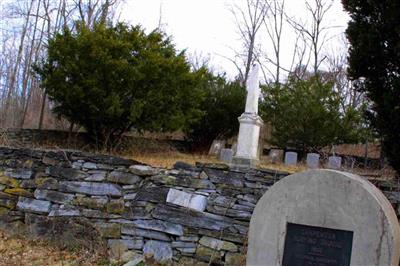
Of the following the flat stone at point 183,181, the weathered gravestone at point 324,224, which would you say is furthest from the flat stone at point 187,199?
the weathered gravestone at point 324,224

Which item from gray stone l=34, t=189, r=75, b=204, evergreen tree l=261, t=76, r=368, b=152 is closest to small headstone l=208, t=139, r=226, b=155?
evergreen tree l=261, t=76, r=368, b=152

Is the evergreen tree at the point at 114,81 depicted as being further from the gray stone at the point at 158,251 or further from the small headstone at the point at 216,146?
the gray stone at the point at 158,251

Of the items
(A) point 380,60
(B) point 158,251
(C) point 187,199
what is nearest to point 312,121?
(A) point 380,60

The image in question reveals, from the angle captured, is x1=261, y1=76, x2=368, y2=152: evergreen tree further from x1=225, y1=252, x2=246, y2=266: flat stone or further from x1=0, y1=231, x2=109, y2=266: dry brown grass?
x1=0, y1=231, x2=109, y2=266: dry brown grass

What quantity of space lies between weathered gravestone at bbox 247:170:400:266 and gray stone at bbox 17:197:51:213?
4039 mm

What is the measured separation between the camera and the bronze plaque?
4512mm

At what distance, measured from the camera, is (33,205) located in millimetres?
7711

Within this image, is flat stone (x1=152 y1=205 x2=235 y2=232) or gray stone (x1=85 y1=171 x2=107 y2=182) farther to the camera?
gray stone (x1=85 y1=171 x2=107 y2=182)

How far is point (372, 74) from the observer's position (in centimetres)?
709

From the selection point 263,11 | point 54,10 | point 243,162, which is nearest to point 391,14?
point 243,162

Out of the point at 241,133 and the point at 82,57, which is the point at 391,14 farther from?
the point at 82,57

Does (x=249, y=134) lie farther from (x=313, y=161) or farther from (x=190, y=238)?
(x=190, y=238)

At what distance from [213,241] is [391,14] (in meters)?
4.19

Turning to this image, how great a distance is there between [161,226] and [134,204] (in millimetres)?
610
